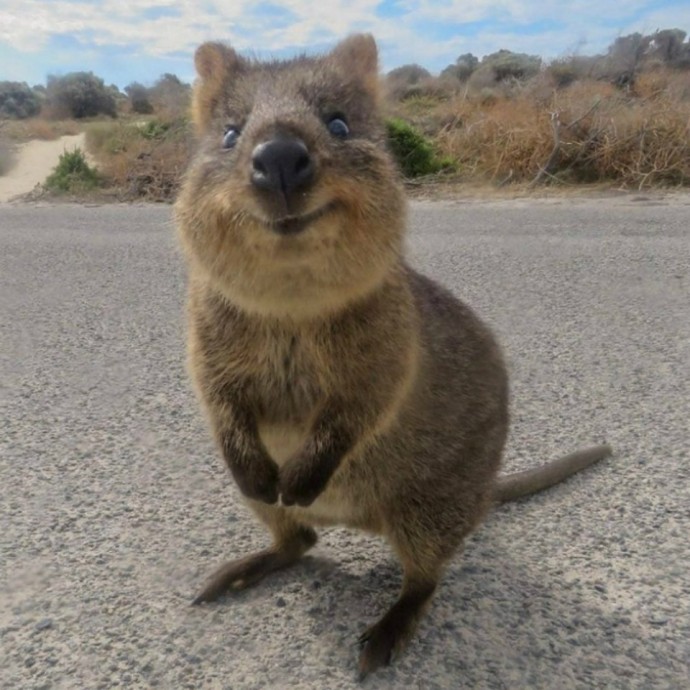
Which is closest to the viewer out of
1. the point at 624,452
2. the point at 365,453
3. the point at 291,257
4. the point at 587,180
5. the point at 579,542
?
the point at 291,257

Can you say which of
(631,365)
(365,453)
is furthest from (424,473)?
(631,365)

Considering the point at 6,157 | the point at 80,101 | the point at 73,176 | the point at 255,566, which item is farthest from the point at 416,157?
the point at 80,101

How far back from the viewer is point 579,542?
3.33 metres

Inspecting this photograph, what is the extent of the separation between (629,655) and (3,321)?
6129mm

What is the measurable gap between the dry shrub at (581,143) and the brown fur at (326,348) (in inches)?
412

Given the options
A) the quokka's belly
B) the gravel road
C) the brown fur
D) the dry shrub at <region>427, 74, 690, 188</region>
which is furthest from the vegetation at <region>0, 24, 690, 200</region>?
the quokka's belly

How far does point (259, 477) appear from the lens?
2930 millimetres

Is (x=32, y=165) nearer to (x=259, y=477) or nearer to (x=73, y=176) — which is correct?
(x=73, y=176)

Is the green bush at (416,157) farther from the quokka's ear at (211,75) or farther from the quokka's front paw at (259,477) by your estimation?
the quokka's front paw at (259,477)

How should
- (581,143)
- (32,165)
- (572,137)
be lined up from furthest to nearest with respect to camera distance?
(32,165) → (572,137) → (581,143)

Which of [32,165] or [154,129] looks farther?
[32,165]

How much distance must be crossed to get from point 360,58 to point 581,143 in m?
10.7

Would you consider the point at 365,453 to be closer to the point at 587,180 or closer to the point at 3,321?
the point at 3,321

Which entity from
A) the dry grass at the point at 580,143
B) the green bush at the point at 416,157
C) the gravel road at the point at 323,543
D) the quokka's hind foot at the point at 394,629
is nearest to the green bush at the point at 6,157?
the green bush at the point at 416,157
